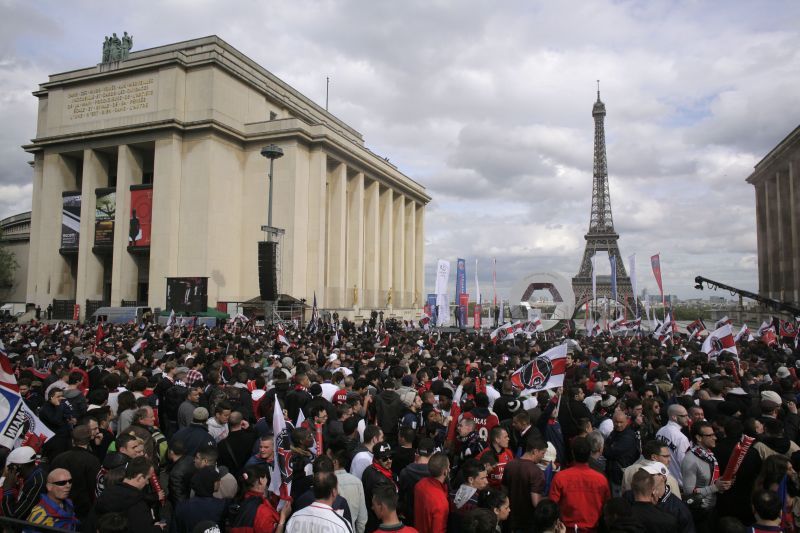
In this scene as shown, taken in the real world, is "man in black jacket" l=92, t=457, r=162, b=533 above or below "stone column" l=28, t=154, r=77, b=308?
below

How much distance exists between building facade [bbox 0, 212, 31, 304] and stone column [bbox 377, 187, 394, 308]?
33913mm

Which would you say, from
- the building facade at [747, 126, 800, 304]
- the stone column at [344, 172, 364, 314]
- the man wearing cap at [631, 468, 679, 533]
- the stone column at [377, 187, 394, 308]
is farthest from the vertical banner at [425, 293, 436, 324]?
the building facade at [747, 126, 800, 304]

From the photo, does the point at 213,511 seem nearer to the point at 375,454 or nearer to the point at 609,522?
the point at 375,454

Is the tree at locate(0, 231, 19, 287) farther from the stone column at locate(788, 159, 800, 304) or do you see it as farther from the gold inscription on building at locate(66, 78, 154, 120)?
the stone column at locate(788, 159, 800, 304)

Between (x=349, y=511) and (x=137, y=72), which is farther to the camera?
(x=137, y=72)

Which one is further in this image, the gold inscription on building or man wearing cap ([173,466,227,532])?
the gold inscription on building

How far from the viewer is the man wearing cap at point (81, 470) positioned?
16.8 ft

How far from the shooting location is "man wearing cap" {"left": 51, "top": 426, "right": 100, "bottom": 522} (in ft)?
16.8

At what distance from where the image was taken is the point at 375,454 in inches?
205

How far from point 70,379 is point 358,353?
7512 millimetres

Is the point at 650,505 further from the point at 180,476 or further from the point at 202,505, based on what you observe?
the point at 180,476

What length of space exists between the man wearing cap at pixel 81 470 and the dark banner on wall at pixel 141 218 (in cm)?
4039

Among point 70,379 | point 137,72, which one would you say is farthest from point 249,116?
point 70,379

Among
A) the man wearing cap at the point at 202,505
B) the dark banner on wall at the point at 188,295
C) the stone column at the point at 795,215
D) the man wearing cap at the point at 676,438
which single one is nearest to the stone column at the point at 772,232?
the stone column at the point at 795,215
